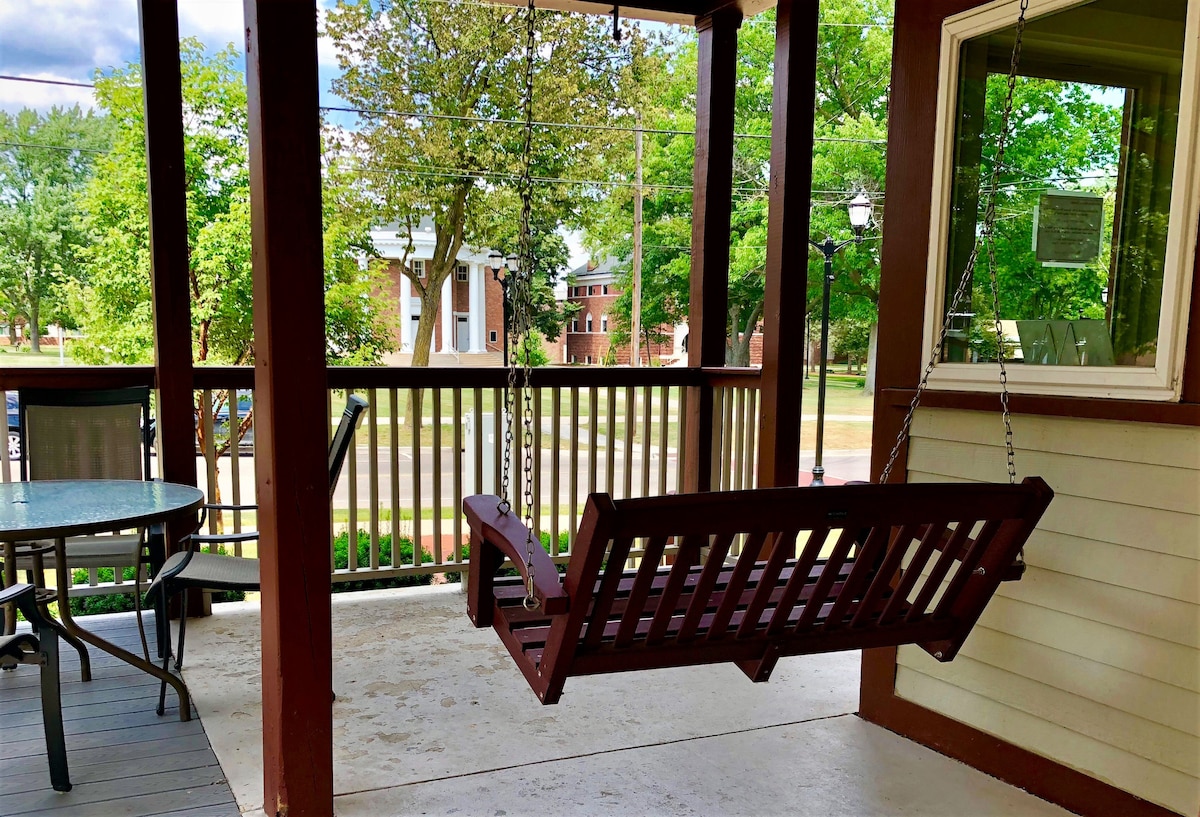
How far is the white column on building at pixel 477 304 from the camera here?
14438 millimetres

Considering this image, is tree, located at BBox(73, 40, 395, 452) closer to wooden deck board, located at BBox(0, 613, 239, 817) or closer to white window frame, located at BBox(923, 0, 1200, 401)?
wooden deck board, located at BBox(0, 613, 239, 817)

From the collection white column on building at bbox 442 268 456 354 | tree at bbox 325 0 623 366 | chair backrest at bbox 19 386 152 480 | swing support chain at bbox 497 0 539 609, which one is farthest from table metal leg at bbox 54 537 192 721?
A: white column on building at bbox 442 268 456 354

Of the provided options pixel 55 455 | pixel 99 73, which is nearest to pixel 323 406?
pixel 55 455

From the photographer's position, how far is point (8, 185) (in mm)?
7703

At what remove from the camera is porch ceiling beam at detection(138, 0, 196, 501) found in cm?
316

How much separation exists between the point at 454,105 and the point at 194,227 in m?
5.11

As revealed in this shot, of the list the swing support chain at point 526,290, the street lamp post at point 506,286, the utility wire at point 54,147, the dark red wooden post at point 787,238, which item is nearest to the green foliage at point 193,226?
the utility wire at point 54,147

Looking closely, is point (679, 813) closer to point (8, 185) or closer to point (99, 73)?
point (8, 185)

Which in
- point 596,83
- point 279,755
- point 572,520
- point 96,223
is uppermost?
point 596,83

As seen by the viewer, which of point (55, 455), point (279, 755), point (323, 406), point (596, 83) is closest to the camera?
point (323, 406)

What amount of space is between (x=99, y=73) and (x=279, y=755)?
8757 millimetres

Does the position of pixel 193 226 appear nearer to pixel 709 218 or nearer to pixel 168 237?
pixel 168 237

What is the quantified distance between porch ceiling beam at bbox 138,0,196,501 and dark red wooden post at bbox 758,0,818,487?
2.40 m

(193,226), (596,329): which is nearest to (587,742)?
(193,226)
